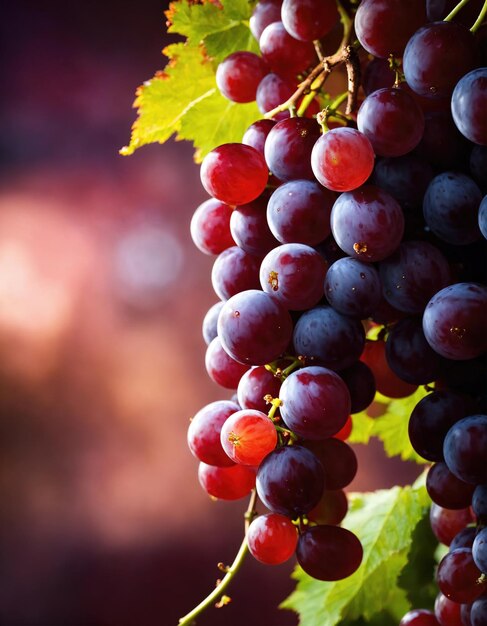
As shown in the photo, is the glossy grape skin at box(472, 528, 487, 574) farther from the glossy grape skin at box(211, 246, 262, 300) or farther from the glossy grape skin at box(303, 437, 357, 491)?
the glossy grape skin at box(211, 246, 262, 300)

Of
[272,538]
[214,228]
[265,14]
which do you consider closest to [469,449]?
[272,538]

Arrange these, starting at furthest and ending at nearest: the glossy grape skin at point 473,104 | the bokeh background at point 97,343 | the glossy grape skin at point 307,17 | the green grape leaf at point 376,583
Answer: the bokeh background at point 97,343
the green grape leaf at point 376,583
the glossy grape skin at point 307,17
the glossy grape skin at point 473,104

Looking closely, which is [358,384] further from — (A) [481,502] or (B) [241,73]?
(B) [241,73]

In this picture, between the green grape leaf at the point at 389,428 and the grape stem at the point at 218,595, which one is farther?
the green grape leaf at the point at 389,428

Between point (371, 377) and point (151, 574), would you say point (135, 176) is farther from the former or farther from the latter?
point (371, 377)

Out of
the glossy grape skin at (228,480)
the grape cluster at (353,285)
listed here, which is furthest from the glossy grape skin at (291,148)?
the glossy grape skin at (228,480)

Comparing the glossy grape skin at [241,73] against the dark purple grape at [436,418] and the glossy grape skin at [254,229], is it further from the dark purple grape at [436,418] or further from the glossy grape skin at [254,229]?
the dark purple grape at [436,418]

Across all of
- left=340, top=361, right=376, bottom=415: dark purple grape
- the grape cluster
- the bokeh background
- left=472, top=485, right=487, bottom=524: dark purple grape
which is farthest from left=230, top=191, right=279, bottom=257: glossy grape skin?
the bokeh background

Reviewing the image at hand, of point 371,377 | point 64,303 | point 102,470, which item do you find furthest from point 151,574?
point 371,377

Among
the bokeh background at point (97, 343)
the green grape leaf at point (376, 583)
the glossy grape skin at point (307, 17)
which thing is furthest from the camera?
the bokeh background at point (97, 343)
